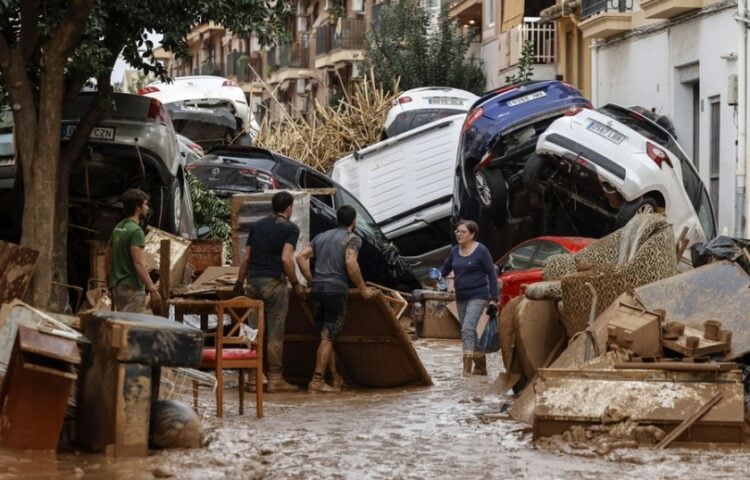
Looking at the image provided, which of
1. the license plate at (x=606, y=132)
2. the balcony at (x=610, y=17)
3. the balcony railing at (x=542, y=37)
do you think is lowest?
the license plate at (x=606, y=132)

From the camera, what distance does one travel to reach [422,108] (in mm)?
32000

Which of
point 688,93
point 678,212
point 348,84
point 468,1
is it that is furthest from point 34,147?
Answer: point 348,84

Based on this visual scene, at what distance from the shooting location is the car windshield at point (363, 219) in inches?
932

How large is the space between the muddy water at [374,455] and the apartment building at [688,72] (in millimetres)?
12616

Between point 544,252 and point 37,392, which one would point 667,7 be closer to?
point 544,252

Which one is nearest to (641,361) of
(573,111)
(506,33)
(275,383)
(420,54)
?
(275,383)

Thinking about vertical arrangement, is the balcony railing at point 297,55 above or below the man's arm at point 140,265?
above

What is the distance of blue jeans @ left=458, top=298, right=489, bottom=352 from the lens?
54.5 feet

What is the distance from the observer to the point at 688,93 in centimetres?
2967

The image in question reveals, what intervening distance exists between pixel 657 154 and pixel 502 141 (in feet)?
7.77

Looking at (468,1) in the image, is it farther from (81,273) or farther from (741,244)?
(741,244)

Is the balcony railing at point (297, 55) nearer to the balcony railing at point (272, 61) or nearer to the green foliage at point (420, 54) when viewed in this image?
the balcony railing at point (272, 61)

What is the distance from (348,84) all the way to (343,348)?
140ft

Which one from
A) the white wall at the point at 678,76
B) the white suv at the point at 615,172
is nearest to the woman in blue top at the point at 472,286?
the white suv at the point at 615,172
